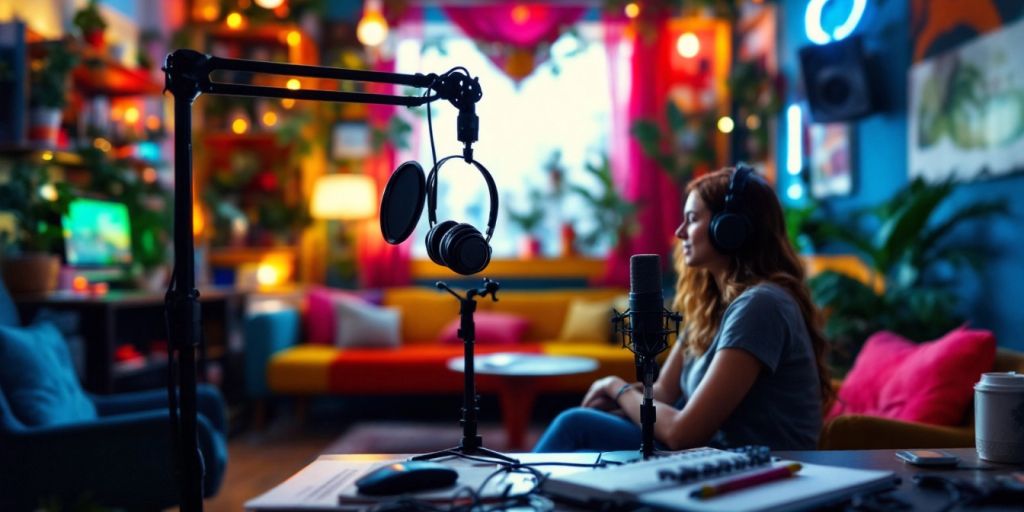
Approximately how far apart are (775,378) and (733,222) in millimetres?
314

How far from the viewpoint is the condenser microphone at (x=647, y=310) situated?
1.16m

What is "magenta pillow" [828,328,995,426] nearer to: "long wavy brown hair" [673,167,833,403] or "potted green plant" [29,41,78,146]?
"long wavy brown hair" [673,167,833,403]

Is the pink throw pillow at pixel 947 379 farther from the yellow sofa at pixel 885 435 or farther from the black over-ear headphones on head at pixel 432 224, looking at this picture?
the black over-ear headphones on head at pixel 432 224

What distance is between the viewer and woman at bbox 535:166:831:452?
5.07ft

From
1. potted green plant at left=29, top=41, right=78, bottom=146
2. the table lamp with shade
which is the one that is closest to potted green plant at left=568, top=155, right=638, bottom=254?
the table lamp with shade

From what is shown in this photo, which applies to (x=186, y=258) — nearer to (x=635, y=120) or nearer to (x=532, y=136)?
(x=635, y=120)

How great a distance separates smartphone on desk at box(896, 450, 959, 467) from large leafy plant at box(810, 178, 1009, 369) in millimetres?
1898

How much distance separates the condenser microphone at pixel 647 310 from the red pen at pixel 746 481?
237 millimetres

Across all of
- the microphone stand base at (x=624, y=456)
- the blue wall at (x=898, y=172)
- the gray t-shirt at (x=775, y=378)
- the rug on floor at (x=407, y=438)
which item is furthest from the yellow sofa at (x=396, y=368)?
the microphone stand base at (x=624, y=456)

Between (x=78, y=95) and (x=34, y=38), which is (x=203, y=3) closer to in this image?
(x=78, y=95)

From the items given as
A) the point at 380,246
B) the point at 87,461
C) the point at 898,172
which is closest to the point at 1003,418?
the point at 87,461

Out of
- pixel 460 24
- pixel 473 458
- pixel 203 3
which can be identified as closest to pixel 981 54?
pixel 473 458

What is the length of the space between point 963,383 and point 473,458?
1.40 meters

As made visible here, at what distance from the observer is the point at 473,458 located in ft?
3.92
